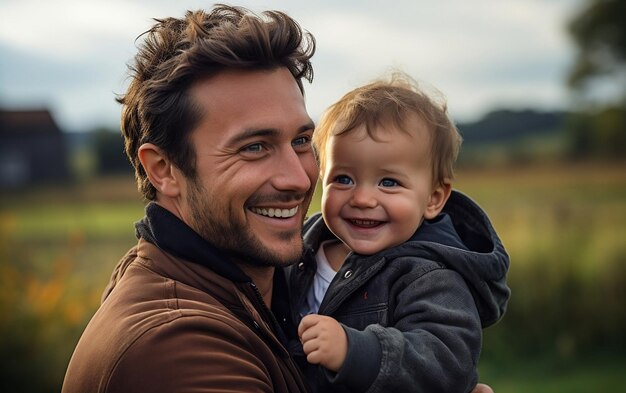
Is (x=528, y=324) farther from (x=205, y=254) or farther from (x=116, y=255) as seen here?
(x=205, y=254)

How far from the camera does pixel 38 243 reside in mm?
9047

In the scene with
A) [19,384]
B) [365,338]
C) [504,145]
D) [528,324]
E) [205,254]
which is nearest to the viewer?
[365,338]

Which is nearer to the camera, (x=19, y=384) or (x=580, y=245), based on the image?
(x=19, y=384)

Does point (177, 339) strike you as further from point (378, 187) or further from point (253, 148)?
point (378, 187)

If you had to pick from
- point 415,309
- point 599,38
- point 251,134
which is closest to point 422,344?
point 415,309

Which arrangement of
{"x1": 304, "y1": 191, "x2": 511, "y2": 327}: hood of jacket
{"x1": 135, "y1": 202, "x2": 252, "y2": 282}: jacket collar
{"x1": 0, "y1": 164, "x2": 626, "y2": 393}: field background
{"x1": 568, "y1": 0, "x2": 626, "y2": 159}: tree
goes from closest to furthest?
{"x1": 135, "y1": 202, "x2": 252, "y2": 282}: jacket collar → {"x1": 304, "y1": 191, "x2": 511, "y2": 327}: hood of jacket → {"x1": 0, "y1": 164, "x2": 626, "y2": 393}: field background → {"x1": 568, "y1": 0, "x2": 626, "y2": 159}: tree

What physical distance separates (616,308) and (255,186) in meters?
6.83

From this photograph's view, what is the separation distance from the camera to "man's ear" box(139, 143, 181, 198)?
3.13m

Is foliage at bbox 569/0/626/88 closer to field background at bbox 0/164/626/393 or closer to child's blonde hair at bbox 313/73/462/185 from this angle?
field background at bbox 0/164/626/393

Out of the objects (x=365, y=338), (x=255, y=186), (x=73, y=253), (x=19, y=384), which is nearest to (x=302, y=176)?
(x=255, y=186)

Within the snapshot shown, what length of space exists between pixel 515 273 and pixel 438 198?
585 cm

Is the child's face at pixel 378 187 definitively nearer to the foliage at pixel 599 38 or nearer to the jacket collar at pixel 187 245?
the jacket collar at pixel 187 245

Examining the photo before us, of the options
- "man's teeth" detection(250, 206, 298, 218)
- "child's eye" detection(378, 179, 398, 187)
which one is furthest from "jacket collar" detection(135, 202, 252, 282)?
"child's eye" detection(378, 179, 398, 187)

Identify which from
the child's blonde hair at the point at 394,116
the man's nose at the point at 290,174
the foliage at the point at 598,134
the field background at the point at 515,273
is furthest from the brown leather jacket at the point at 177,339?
the foliage at the point at 598,134
